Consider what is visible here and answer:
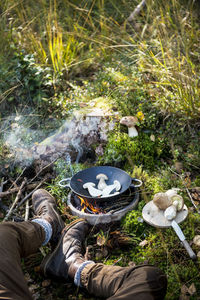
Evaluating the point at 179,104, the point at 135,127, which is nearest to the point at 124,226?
the point at 135,127

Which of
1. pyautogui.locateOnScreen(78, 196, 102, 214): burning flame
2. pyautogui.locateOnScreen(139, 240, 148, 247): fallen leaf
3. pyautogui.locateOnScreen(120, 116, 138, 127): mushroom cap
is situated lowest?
pyautogui.locateOnScreen(139, 240, 148, 247): fallen leaf

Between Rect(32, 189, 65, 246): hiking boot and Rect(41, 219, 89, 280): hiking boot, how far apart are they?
118 mm

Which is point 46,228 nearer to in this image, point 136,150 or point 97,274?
point 97,274

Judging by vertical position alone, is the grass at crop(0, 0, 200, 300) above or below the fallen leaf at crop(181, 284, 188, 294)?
above

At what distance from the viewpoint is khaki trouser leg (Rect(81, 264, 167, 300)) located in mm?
1938

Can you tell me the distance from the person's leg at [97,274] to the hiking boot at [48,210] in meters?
0.13

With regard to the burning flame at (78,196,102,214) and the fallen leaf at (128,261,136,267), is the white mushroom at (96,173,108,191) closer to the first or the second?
the burning flame at (78,196,102,214)

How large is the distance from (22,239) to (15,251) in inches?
8.4

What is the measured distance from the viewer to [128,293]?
6.29 ft

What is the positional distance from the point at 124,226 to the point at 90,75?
3185 mm

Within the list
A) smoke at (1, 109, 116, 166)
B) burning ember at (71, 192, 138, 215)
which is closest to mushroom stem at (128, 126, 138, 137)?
smoke at (1, 109, 116, 166)

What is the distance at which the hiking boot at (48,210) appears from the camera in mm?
2891

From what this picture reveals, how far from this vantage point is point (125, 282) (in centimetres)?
208

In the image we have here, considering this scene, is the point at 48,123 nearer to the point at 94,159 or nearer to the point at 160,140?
the point at 94,159
